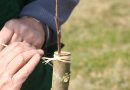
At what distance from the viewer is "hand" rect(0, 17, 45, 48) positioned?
1.71 m

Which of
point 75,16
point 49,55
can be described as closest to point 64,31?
point 75,16

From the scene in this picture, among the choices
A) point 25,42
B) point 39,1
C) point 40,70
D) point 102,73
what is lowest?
point 102,73

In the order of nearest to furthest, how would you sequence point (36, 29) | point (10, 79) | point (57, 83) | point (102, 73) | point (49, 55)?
point (10, 79) → point (57, 83) → point (36, 29) → point (49, 55) → point (102, 73)

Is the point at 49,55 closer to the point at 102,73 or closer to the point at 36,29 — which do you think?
the point at 36,29

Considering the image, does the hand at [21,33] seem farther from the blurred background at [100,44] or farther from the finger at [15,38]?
the blurred background at [100,44]

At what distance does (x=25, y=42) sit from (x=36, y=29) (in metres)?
0.11

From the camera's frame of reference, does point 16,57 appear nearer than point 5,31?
Yes

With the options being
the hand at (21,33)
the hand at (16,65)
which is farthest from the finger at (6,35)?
the hand at (16,65)

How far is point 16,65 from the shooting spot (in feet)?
4.98

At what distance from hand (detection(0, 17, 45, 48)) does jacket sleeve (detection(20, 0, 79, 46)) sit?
0.08 m

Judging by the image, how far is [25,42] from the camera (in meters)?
1.71

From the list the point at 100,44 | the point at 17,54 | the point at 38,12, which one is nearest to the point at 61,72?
the point at 17,54

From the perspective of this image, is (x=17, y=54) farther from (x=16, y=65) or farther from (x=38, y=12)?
(x=38, y=12)

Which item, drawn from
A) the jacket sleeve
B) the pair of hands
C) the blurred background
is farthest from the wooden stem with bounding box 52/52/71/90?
the blurred background
